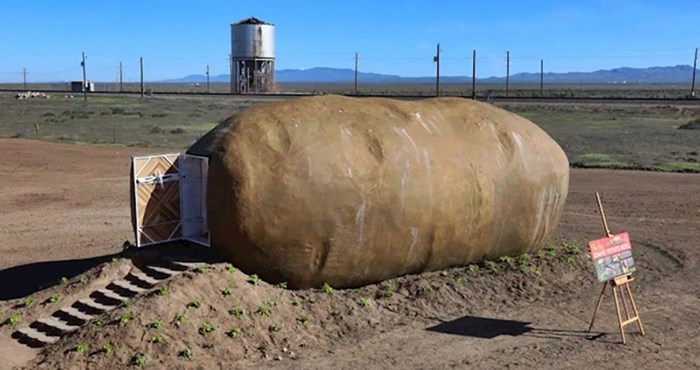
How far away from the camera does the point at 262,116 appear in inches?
522

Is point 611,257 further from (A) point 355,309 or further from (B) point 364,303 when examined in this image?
(A) point 355,309

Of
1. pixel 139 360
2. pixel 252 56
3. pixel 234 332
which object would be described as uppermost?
pixel 252 56

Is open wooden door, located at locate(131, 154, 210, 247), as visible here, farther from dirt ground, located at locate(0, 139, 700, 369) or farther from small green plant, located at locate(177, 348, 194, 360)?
small green plant, located at locate(177, 348, 194, 360)

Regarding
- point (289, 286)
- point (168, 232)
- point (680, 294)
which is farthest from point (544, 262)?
point (168, 232)

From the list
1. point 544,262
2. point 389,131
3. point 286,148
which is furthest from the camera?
point 544,262

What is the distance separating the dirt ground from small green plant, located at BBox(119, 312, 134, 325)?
0.99 feet

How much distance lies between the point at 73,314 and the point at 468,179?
724cm

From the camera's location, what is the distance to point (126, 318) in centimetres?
1104

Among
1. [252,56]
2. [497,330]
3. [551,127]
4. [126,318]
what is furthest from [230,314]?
[252,56]

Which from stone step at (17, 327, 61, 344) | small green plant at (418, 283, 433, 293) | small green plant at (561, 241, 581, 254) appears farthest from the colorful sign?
stone step at (17, 327, 61, 344)

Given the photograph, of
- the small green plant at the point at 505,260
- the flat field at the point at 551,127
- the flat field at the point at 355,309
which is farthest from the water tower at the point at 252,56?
the small green plant at the point at 505,260

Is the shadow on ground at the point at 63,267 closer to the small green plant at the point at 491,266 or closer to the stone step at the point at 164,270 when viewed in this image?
the stone step at the point at 164,270

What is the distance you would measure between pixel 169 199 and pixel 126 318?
2952 millimetres

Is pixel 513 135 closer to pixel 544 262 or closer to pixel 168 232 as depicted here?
pixel 544 262
